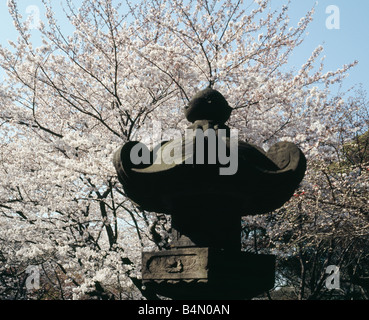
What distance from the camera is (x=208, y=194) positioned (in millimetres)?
2980

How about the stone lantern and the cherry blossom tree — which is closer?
the stone lantern

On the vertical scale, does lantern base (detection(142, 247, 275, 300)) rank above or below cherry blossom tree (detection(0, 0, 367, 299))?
below

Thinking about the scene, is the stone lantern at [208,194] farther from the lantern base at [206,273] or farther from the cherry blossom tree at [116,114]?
the cherry blossom tree at [116,114]

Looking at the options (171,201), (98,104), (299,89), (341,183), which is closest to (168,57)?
(98,104)

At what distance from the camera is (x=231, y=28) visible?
28.2 ft

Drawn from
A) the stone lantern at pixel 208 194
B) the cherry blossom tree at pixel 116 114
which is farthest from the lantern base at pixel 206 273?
the cherry blossom tree at pixel 116 114

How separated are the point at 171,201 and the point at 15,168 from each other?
7.97m

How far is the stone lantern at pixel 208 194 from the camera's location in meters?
2.69

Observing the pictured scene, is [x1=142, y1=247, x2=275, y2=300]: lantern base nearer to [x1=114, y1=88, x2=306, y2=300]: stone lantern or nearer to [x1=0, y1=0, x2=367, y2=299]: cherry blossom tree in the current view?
[x1=114, y1=88, x2=306, y2=300]: stone lantern

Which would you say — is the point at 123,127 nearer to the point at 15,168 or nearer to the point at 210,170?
the point at 15,168

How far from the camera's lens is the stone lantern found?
2.69 m

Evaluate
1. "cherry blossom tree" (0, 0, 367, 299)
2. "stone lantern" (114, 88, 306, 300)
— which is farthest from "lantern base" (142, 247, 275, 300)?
"cherry blossom tree" (0, 0, 367, 299)

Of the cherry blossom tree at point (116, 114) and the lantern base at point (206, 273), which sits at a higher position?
the cherry blossom tree at point (116, 114)

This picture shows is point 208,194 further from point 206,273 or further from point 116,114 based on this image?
point 116,114
